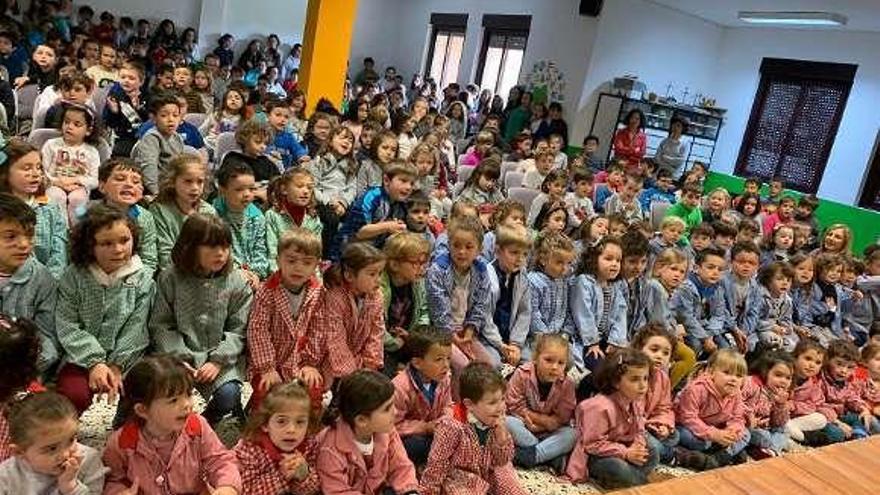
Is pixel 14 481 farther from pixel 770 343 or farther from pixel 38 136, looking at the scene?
pixel 770 343

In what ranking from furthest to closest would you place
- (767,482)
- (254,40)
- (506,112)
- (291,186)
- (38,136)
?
(254,40) < (506,112) < (38,136) < (291,186) < (767,482)

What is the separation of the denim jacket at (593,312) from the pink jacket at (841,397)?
1.05 meters

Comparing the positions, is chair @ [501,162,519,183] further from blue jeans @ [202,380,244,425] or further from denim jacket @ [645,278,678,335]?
blue jeans @ [202,380,244,425]

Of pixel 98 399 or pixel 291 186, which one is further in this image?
pixel 291 186

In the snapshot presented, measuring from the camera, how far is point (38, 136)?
330cm

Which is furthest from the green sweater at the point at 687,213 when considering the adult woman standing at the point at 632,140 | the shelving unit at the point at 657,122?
the shelving unit at the point at 657,122

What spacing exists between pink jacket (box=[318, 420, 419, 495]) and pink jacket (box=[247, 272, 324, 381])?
0.39 meters

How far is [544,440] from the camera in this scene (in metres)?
2.44

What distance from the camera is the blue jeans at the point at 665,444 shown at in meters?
2.53

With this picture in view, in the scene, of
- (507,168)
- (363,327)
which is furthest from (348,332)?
(507,168)

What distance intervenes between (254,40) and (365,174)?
7537mm

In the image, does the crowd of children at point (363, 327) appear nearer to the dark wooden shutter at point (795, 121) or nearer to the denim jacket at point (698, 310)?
the denim jacket at point (698, 310)

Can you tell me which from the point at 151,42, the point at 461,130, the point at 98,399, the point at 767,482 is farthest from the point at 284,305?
the point at 151,42

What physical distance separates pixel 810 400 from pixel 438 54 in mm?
9544
